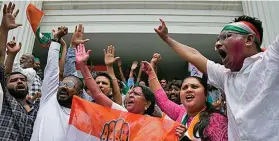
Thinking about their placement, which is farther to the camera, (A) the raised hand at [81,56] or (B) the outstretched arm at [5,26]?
(A) the raised hand at [81,56]

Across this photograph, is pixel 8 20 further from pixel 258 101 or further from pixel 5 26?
pixel 258 101

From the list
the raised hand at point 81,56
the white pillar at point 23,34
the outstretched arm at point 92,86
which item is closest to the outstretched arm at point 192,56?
the outstretched arm at point 92,86

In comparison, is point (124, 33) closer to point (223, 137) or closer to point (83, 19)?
point (83, 19)

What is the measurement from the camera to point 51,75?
3.33 meters

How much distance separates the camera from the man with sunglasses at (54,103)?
2.95 meters

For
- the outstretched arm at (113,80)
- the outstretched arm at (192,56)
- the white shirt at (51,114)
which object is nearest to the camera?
the outstretched arm at (192,56)

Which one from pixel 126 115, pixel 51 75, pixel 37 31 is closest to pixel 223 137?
pixel 126 115

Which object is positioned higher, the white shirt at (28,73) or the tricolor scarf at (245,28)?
the tricolor scarf at (245,28)

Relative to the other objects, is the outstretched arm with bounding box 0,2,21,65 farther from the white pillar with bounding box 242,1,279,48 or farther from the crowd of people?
the white pillar with bounding box 242,1,279,48

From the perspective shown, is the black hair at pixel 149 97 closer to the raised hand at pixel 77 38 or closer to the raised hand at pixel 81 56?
the raised hand at pixel 81 56

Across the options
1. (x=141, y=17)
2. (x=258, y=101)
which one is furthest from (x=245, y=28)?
(x=141, y=17)

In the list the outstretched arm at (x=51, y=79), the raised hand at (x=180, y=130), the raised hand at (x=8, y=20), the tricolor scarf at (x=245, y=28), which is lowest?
the raised hand at (x=180, y=130)

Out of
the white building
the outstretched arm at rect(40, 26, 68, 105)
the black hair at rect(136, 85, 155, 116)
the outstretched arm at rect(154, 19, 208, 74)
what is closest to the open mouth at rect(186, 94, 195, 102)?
the outstretched arm at rect(154, 19, 208, 74)

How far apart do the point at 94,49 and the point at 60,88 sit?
8834mm
